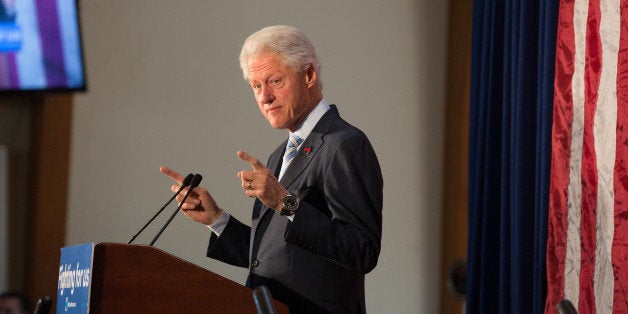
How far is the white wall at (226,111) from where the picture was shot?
5.06m

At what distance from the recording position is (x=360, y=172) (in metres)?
2.54

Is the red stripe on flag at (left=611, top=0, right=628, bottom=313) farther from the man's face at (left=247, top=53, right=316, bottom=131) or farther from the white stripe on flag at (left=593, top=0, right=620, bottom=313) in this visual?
the man's face at (left=247, top=53, right=316, bottom=131)

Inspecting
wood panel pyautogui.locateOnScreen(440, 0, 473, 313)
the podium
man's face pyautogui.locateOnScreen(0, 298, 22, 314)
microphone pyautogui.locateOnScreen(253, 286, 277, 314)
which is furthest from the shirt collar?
wood panel pyautogui.locateOnScreen(440, 0, 473, 313)

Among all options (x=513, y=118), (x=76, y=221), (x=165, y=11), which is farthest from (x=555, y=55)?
(x=76, y=221)

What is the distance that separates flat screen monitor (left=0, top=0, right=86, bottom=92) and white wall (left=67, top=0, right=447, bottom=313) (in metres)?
0.22

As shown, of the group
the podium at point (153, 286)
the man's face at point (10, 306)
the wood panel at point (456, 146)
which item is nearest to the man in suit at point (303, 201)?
the podium at point (153, 286)

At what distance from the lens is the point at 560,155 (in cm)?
384

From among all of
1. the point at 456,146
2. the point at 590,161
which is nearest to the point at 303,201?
the point at 590,161

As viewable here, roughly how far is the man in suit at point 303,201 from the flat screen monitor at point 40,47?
229 cm

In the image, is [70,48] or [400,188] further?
[400,188]

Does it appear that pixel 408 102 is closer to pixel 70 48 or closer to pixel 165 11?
pixel 165 11

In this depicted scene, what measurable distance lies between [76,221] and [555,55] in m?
2.46

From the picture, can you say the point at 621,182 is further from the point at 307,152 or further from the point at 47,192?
the point at 47,192

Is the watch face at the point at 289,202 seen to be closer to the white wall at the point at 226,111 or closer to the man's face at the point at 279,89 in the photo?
the man's face at the point at 279,89
